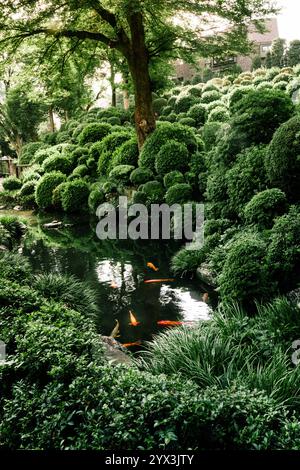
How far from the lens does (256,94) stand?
8.39m

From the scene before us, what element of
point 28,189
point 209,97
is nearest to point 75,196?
point 28,189

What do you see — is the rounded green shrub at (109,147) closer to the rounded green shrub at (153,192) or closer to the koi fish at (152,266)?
the rounded green shrub at (153,192)

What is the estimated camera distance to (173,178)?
477 inches

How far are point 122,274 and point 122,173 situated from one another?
6.54 m

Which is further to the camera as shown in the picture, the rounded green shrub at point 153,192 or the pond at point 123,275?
the rounded green shrub at point 153,192

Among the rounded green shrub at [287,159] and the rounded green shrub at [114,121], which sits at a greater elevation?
the rounded green shrub at [114,121]

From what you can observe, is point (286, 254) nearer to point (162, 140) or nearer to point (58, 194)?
point (162, 140)

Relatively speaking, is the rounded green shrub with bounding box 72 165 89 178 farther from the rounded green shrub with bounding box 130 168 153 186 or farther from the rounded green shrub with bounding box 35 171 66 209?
the rounded green shrub with bounding box 130 168 153 186

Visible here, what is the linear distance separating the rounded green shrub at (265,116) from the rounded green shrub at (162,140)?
512 cm

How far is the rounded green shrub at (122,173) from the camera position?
14531 mm

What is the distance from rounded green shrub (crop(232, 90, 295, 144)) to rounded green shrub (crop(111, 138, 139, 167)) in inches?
288

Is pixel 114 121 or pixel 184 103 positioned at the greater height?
pixel 184 103

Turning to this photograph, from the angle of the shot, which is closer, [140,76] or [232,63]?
[140,76]

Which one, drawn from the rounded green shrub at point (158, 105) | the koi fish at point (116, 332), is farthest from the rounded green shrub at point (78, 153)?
the koi fish at point (116, 332)
